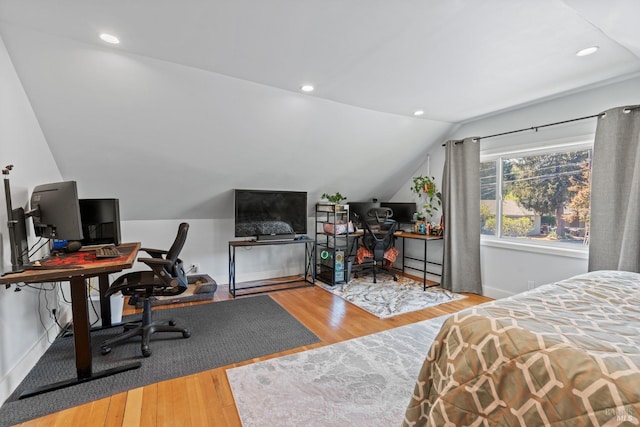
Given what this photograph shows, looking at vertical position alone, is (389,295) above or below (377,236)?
below

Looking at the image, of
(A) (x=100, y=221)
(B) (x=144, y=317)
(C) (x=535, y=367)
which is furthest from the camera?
(A) (x=100, y=221)

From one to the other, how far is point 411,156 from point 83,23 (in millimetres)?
3939

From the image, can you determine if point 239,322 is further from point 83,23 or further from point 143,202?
point 83,23

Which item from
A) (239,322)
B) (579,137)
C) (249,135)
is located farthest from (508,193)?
(239,322)

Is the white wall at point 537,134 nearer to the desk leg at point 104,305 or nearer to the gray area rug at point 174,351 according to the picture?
the gray area rug at point 174,351

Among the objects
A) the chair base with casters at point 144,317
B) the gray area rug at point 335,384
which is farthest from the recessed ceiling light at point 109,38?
the gray area rug at point 335,384

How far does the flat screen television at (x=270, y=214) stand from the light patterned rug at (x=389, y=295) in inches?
38.2

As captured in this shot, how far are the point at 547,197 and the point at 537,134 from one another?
71 cm

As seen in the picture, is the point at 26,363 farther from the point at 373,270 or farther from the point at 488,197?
the point at 488,197

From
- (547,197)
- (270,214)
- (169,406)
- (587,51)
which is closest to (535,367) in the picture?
(169,406)

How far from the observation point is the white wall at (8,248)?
1903 mm

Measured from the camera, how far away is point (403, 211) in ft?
15.9

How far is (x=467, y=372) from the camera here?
108cm

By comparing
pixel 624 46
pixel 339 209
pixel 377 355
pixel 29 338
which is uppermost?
pixel 624 46
